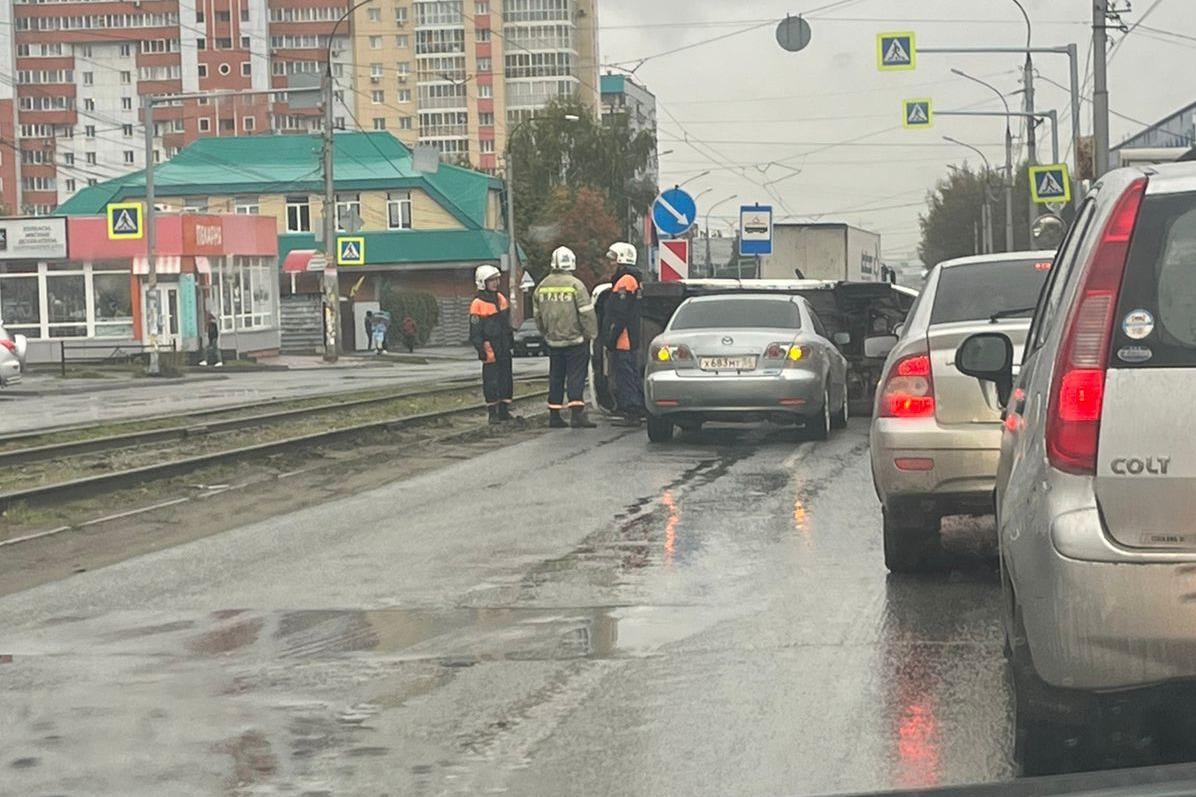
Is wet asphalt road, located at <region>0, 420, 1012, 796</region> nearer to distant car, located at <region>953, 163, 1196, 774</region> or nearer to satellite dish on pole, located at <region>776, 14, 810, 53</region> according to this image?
distant car, located at <region>953, 163, 1196, 774</region>

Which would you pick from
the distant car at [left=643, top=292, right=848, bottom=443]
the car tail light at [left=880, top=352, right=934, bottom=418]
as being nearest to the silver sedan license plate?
the distant car at [left=643, top=292, right=848, bottom=443]

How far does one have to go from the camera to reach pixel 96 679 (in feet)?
22.3

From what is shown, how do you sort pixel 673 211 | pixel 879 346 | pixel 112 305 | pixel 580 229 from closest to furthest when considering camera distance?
pixel 879 346, pixel 673 211, pixel 112 305, pixel 580 229

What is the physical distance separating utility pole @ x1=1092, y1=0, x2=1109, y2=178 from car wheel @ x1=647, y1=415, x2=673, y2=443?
12027 mm

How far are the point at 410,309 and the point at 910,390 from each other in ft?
211

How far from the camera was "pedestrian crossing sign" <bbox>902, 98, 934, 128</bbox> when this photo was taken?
4081 centimetres

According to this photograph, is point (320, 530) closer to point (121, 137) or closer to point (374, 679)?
point (374, 679)

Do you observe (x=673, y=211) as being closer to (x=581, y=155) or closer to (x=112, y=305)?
(x=112, y=305)

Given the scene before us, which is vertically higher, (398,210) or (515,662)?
(398,210)

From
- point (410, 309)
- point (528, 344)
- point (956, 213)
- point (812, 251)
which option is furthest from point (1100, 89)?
point (956, 213)

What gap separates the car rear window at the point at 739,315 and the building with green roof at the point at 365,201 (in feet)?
199

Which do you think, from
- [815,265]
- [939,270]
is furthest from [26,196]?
[939,270]

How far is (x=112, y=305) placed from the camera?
55.3 meters

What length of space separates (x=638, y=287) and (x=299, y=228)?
6641 centimetres
